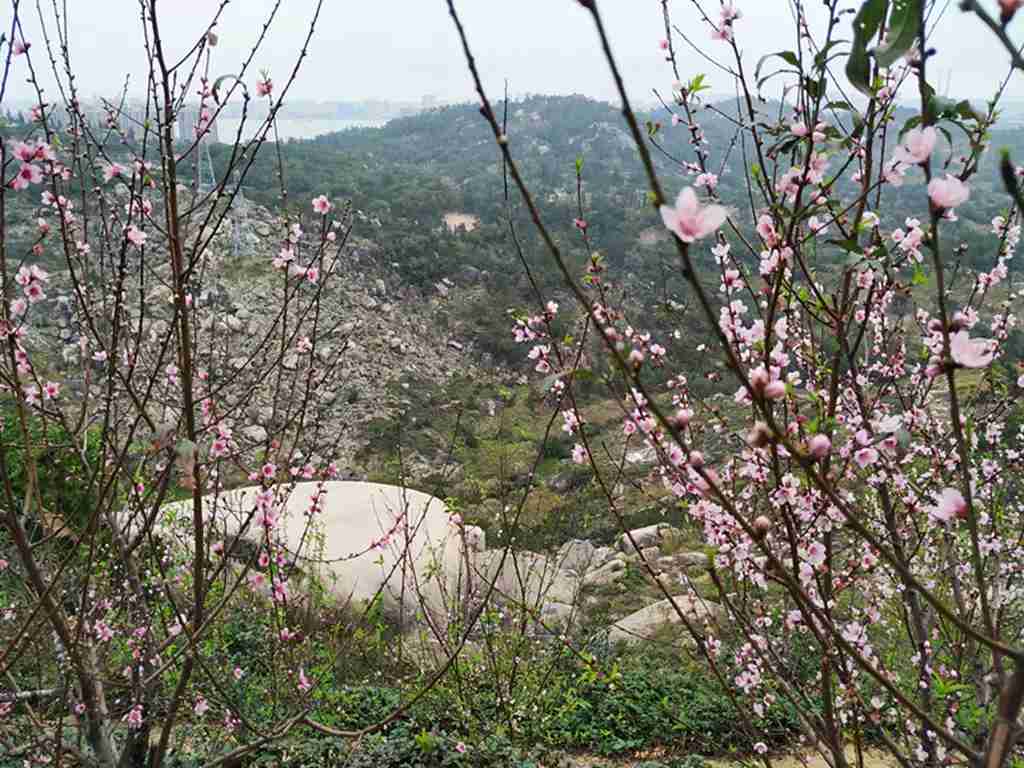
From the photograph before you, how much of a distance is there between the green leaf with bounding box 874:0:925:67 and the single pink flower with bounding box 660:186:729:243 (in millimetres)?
268

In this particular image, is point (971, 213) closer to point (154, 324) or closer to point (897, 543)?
point (154, 324)

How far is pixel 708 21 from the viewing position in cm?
201

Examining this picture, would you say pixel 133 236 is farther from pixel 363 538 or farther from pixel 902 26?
pixel 363 538

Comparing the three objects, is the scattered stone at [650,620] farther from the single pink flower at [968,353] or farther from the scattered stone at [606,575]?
the single pink flower at [968,353]

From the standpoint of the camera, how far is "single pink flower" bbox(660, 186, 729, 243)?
58 cm

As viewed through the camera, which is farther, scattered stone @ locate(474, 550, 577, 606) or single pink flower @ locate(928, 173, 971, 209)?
scattered stone @ locate(474, 550, 577, 606)

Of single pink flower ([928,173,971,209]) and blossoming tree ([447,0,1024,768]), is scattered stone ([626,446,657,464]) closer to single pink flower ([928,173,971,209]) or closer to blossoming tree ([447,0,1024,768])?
blossoming tree ([447,0,1024,768])

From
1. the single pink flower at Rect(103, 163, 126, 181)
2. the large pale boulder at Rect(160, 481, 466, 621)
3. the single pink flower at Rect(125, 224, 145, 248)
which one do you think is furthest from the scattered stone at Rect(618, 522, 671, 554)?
the single pink flower at Rect(125, 224, 145, 248)

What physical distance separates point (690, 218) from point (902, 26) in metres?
0.31

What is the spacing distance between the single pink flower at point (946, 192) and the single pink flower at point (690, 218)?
0.24 m

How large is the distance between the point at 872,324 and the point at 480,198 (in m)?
23.5

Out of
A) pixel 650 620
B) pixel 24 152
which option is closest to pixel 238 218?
pixel 650 620

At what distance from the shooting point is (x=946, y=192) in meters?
0.69

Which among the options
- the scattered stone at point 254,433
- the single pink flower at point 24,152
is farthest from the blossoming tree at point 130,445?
the scattered stone at point 254,433
